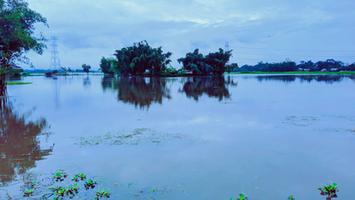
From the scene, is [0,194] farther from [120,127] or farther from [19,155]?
[120,127]

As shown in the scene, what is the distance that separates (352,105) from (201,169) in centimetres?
1370

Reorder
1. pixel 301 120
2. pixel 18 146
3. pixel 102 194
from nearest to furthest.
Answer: pixel 102 194, pixel 18 146, pixel 301 120

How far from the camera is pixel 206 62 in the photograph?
72.7 metres

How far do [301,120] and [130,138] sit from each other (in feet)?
22.9

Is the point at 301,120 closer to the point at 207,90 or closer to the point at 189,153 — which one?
the point at 189,153

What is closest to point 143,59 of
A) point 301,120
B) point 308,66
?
point 301,120

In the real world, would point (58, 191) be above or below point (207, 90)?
below

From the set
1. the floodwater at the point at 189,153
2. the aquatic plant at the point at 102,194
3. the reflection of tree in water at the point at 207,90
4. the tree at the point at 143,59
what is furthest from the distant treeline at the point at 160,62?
the aquatic plant at the point at 102,194

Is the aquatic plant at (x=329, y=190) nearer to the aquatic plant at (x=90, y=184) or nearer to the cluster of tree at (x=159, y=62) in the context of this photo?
the aquatic plant at (x=90, y=184)

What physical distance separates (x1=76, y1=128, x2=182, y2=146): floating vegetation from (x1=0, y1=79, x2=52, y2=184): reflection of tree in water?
1.27 m

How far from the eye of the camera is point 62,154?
738cm

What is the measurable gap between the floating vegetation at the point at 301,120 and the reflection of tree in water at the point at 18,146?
8.46m

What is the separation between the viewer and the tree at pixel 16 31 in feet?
64.1

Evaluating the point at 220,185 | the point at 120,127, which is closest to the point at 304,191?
the point at 220,185
